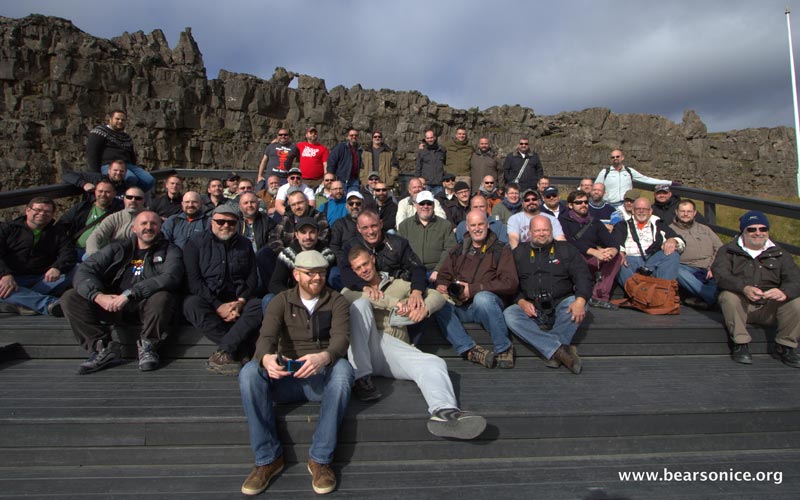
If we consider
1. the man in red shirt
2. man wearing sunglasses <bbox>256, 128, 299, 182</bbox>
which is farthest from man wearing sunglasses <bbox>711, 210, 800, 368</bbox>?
man wearing sunglasses <bbox>256, 128, 299, 182</bbox>

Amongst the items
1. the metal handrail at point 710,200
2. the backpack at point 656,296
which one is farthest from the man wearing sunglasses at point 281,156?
the backpack at point 656,296

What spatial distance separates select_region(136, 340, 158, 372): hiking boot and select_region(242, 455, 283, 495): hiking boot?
155 centimetres

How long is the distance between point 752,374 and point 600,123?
25.0 m

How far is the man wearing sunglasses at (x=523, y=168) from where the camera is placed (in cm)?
880

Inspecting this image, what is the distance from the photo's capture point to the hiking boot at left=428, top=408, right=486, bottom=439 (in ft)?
9.23

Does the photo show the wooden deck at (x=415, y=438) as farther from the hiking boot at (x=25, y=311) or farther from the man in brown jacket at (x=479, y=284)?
the hiking boot at (x=25, y=311)

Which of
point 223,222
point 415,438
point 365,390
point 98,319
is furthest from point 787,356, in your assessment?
point 98,319

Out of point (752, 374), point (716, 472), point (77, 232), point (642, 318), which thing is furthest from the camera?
point (77, 232)

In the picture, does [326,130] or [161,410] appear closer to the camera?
[161,410]

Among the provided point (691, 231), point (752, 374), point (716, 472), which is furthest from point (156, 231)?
point (691, 231)

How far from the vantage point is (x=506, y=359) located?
12.7 ft

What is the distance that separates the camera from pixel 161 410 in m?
3.04

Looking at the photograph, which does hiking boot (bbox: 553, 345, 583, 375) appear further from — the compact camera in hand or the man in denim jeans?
the compact camera in hand

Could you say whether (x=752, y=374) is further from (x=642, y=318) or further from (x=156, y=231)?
(x=156, y=231)
